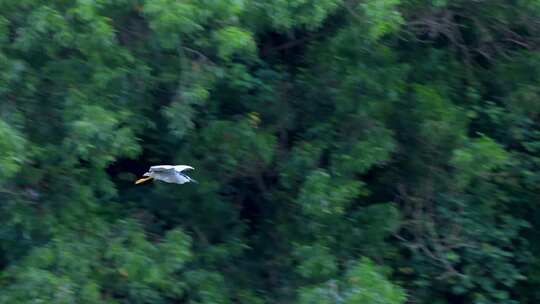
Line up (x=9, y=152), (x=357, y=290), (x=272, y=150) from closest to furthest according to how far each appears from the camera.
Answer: (x=9, y=152) < (x=357, y=290) < (x=272, y=150)

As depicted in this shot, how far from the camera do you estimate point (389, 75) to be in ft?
20.5

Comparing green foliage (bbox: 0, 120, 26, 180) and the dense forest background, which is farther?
the dense forest background

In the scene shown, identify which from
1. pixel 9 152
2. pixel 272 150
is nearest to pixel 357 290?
pixel 272 150

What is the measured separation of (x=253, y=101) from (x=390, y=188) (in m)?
0.97

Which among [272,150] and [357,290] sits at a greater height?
[272,150]

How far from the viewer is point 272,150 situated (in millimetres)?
6328

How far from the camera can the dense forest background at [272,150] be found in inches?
225

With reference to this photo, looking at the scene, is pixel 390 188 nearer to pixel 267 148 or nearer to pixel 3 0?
pixel 267 148

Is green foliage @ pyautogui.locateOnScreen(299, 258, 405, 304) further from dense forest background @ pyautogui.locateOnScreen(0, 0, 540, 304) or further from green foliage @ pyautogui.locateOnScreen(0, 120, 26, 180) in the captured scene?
green foliage @ pyautogui.locateOnScreen(0, 120, 26, 180)

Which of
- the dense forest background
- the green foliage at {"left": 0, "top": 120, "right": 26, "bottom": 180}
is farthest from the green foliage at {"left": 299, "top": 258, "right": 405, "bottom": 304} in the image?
the green foliage at {"left": 0, "top": 120, "right": 26, "bottom": 180}

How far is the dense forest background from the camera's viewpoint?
570 cm

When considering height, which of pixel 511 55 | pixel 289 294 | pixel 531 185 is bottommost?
pixel 289 294

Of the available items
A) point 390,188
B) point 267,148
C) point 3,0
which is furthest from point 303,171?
point 3,0

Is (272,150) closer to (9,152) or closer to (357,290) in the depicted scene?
(357,290)
